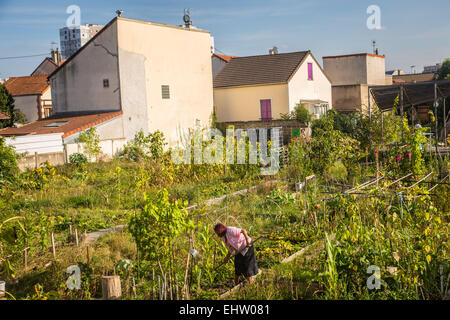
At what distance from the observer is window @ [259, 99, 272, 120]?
2769 cm

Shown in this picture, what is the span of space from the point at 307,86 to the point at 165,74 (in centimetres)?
1012

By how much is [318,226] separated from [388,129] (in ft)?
25.4

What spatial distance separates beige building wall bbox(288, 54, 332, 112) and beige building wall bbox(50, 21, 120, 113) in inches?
413

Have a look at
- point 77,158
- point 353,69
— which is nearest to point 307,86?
point 353,69

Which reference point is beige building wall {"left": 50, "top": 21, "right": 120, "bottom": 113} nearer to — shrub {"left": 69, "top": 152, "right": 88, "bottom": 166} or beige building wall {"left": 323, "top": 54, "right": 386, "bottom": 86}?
shrub {"left": 69, "top": 152, "right": 88, "bottom": 166}

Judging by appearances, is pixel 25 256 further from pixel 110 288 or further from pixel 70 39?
pixel 70 39

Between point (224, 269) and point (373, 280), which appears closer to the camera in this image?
point (373, 280)

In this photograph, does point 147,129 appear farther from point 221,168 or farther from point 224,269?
point 224,269

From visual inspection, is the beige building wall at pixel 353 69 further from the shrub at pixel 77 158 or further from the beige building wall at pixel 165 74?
the shrub at pixel 77 158

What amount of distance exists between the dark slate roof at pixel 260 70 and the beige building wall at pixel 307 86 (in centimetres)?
52

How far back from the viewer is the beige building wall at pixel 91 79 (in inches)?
867

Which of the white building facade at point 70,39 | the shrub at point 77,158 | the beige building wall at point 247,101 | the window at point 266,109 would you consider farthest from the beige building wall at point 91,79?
the white building facade at point 70,39
